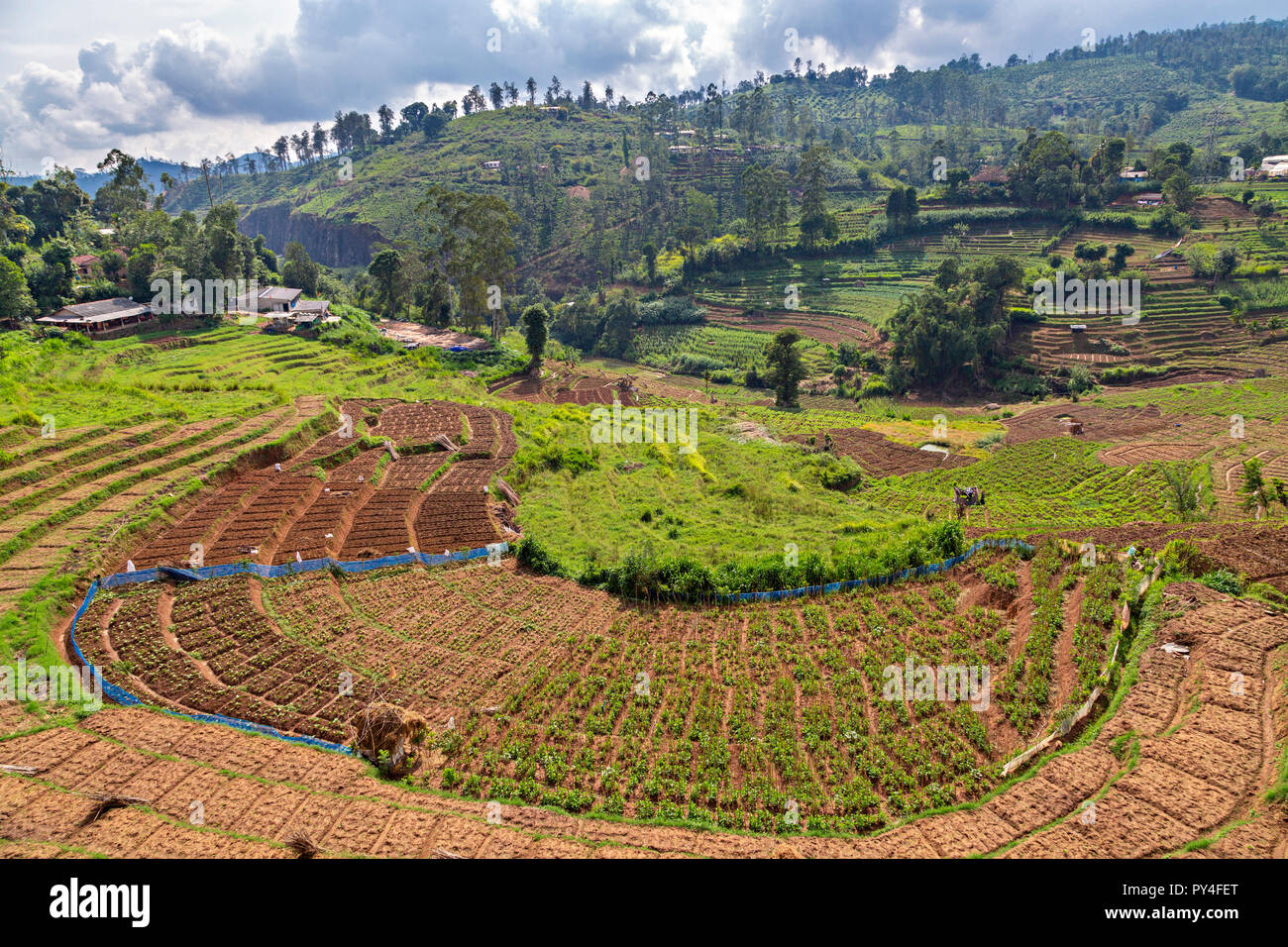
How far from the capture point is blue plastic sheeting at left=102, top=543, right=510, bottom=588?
19.2 m

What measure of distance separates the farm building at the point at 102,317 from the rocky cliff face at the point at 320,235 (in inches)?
2251

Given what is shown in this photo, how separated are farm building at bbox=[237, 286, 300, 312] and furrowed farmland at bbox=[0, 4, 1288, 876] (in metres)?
0.33

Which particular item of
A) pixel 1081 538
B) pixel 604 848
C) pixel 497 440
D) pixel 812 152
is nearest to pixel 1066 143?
pixel 812 152

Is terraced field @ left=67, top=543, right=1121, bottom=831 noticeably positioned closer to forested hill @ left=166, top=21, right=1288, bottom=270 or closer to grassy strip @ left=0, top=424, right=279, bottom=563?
grassy strip @ left=0, top=424, right=279, bottom=563

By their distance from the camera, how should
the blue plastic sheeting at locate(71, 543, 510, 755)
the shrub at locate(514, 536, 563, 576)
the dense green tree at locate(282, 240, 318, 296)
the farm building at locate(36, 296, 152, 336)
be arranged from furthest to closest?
1. the dense green tree at locate(282, 240, 318, 296)
2. the farm building at locate(36, 296, 152, 336)
3. the shrub at locate(514, 536, 563, 576)
4. the blue plastic sheeting at locate(71, 543, 510, 755)

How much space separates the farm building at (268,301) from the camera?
53781 millimetres

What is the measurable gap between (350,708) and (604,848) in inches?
272

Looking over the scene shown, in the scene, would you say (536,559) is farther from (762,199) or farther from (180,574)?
(762,199)

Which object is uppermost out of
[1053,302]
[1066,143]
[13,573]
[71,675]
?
[1066,143]

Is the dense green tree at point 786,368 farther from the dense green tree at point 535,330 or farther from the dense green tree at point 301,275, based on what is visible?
the dense green tree at point 301,275

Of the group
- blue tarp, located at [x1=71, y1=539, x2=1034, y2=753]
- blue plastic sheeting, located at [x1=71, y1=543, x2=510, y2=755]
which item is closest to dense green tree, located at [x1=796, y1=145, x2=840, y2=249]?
blue tarp, located at [x1=71, y1=539, x2=1034, y2=753]

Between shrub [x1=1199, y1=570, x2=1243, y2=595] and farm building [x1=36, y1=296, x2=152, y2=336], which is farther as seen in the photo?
farm building [x1=36, y1=296, x2=152, y2=336]

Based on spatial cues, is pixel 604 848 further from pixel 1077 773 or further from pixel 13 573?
pixel 13 573

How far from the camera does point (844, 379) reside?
187 feet
